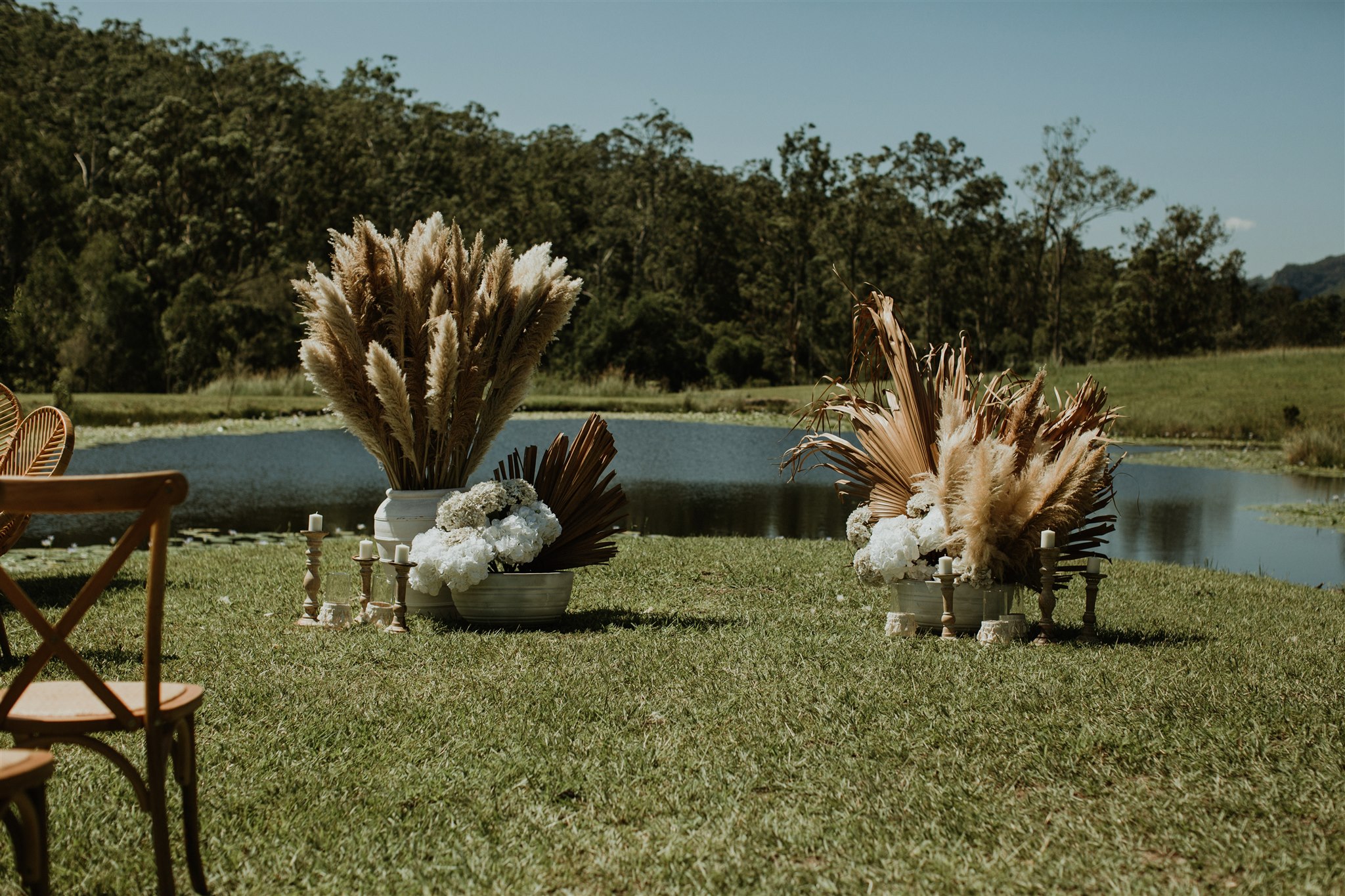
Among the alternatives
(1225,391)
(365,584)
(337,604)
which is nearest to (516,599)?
(365,584)

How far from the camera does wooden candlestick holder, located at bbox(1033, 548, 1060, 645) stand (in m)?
5.73

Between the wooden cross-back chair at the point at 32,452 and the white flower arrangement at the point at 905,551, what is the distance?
3947 millimetres

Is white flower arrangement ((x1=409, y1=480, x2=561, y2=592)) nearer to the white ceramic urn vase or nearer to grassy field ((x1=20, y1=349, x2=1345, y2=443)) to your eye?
the white ceramic urn vase

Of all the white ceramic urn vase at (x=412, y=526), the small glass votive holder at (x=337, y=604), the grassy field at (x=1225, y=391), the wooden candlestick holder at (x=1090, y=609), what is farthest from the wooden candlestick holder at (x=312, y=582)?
the grassy field at (x=1225, y=391)

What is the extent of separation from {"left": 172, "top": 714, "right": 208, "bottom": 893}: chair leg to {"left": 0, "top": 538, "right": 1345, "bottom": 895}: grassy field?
139 mm

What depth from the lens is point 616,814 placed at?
3375 millimetres

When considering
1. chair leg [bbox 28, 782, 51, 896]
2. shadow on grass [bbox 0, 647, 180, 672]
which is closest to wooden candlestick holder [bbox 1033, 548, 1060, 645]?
shadow on grass [bbox 0, 647, 180, 672]

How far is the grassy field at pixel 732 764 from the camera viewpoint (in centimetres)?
301

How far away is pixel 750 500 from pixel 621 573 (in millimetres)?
8263

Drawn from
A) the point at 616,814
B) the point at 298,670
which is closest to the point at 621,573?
the point at 298,670

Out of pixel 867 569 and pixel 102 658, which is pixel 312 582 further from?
pixel 867 569

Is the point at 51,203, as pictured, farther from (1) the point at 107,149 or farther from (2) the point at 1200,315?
(2) the point at 1200,315

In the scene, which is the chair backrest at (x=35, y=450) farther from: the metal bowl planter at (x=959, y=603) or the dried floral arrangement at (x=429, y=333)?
the metal bowl planter at (x=959, y=603)

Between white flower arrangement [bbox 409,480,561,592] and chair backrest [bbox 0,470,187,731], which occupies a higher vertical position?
chair backrest [bbox 0,470,187,731]
